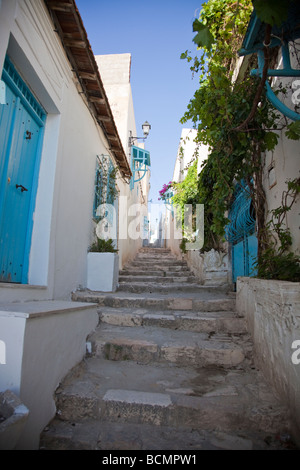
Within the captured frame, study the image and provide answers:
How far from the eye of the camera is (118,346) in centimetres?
250

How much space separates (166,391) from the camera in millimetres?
1958

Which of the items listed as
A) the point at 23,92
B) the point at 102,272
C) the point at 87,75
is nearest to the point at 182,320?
the point at 102,272

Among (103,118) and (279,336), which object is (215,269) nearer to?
(279,336)

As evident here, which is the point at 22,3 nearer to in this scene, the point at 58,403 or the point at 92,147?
the point at 92,147

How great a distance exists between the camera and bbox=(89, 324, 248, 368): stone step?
2.40m

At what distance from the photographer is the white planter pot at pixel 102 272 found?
440cm

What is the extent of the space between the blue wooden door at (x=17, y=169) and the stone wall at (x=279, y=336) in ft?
7.61

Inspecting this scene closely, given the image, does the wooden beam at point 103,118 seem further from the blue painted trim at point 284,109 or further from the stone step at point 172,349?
the stone step at point 172,349

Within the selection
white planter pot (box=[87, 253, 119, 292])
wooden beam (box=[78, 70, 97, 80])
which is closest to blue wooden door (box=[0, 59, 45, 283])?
wooden beam (box=[78, 70, 97, 80])

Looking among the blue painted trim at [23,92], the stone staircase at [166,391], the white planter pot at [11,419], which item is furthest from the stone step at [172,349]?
the blue painted trim at [23,92]

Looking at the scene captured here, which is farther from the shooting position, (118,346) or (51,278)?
(51,278)

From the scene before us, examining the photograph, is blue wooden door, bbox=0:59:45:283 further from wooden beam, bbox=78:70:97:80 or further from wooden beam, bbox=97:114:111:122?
wooden beam, bbox=97:114:111:122

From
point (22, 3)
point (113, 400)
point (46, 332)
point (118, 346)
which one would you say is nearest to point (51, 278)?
point (118, 346)

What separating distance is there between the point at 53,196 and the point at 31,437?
2.27 metres
